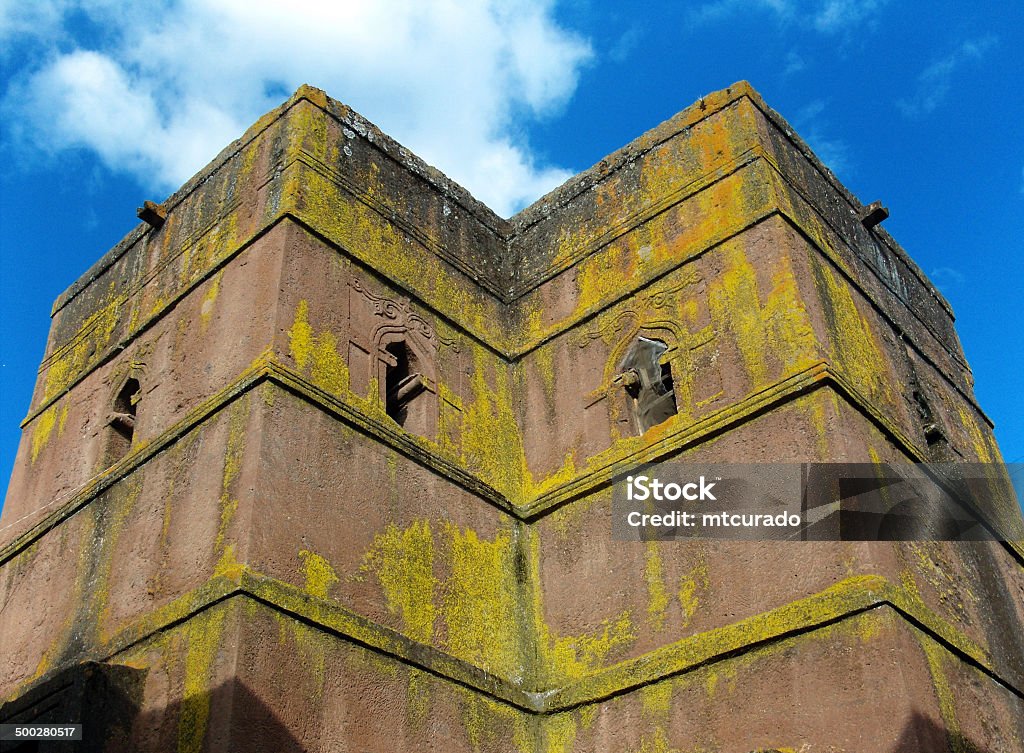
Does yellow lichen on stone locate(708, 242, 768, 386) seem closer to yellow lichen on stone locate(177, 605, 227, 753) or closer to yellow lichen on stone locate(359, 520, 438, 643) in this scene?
yellow lichen on stone locate(359, 520, 438, 643)

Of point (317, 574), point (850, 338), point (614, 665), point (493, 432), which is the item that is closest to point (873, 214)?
point (850, 338)

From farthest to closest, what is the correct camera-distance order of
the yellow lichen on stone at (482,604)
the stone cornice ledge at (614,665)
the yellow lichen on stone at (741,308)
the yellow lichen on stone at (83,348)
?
1. the yellow lichen on stone at (83,348)
2. the yellow lichen on stone at (741,308)
3. the yellow lichen on stone at (482,604)
4. the stone cornice ledge at (614,665)

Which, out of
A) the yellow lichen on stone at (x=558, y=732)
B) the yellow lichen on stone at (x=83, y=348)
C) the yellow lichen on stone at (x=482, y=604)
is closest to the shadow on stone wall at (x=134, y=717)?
the yellow lichen on stone at (x=482, y=604)

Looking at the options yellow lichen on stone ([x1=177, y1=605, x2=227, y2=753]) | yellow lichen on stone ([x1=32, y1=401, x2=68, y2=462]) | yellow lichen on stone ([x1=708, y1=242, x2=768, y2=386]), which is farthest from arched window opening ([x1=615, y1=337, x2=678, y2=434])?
yellow lichen on stone ([x1=32, y1=401, x2=68, y2=462])

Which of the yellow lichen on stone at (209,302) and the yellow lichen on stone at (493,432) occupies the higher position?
the yellow lichen on stone at (209,302)

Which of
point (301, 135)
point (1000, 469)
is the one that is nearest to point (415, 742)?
point (301, 135)

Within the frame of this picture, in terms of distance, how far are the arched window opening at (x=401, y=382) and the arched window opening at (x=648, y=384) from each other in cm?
142

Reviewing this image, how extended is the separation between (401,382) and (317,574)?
2068 millimetres

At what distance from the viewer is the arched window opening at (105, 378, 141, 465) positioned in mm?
7703

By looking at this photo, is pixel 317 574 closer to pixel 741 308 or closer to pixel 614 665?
pixel 614 665

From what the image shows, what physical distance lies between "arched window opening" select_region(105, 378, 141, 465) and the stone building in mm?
19

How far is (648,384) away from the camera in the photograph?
782 centimetres

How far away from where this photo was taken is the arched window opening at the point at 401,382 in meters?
7.71

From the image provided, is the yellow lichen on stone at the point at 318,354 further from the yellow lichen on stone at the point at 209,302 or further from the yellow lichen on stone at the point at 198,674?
the yellow lichen on stone at the point at 198,674
